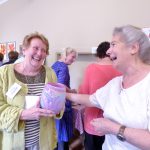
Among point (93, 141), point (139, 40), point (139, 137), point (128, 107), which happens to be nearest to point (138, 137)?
point (139, 137)

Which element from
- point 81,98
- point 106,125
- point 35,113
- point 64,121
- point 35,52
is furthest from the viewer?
point 64,121

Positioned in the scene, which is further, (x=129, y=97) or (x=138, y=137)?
(x=129, y=97)

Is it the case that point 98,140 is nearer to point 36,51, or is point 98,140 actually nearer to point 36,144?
point 36,144

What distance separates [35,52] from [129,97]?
665 millimetres

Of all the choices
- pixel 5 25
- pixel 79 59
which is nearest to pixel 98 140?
pixel 79 59

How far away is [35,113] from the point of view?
1.28 metres

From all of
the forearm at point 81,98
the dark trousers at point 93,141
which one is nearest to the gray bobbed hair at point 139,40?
the forearm at point 81,98

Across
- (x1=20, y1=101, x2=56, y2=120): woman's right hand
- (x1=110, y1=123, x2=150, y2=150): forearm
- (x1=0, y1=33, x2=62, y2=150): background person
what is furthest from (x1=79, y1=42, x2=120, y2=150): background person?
(x1=110, y1=123, x2=150, y2=150): forearm

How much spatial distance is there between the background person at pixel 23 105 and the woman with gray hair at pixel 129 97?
358 mm

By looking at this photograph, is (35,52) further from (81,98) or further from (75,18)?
(75,18)

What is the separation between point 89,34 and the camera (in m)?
3.31

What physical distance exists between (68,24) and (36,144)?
2.56m

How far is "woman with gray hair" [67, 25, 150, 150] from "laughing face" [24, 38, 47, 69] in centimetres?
47

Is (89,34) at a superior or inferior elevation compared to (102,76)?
superior
